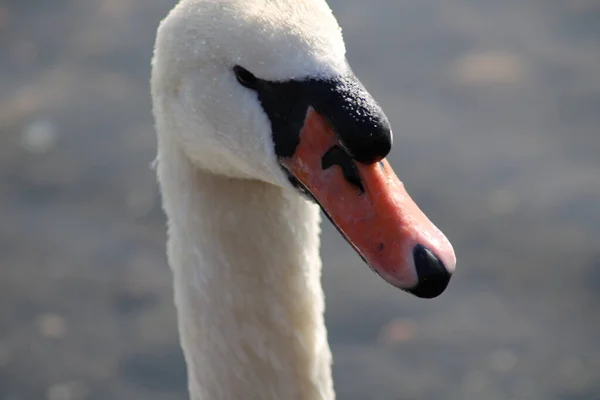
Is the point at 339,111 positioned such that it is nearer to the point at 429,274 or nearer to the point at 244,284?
the point at 429,274

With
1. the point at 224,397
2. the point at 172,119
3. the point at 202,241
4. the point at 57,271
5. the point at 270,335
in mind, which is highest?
the point at 172,119

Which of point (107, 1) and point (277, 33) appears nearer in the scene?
point (277, 33)

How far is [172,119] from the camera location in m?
2.83

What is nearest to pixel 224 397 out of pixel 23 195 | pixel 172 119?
pixel 172 119

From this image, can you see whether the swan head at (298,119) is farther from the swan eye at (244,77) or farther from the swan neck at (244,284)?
the swan neck at (244,284)

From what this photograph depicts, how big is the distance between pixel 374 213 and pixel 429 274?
0.22 m

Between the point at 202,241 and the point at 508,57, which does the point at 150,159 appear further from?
the point at 202,241

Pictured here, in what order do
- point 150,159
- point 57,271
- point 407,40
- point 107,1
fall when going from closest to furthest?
point 57,271 → point 150,159 → point 407,40 → point 107,1

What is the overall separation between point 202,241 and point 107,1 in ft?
14.1

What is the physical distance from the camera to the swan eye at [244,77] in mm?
2631

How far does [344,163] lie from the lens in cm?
254

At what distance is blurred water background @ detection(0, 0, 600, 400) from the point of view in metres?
5.18

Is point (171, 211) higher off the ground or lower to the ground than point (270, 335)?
higher

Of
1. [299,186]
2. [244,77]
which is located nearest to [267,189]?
[299,186]
